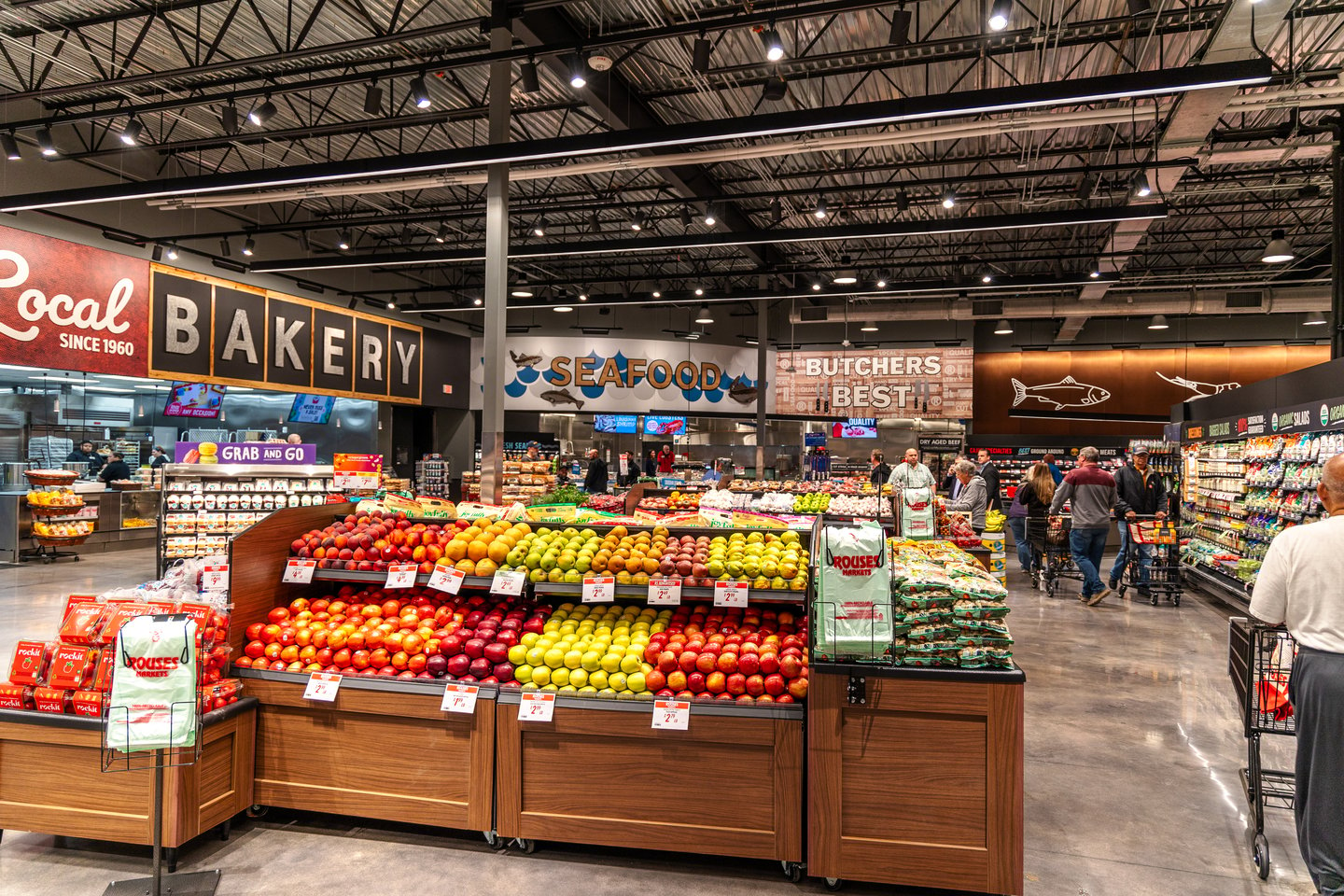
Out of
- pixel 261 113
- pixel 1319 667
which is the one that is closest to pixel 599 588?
pixel 1319 667

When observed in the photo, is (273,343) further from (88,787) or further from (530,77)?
(88,787)

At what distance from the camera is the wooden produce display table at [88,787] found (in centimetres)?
314

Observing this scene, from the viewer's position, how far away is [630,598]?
3.92 meters

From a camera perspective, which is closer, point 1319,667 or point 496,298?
point 1319,667

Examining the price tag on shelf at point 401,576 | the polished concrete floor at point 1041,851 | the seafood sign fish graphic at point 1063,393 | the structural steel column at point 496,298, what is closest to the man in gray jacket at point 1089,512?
the polished concrete floor at point 1041,851

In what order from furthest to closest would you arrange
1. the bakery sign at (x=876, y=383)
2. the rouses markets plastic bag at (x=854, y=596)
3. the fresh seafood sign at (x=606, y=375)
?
the bakery sign at (x=876, y=383)
the fresh seafood sign at (x=606, y=375)
the rouses markets plastic bag at (x=854, y=596)

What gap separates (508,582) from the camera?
3594mm

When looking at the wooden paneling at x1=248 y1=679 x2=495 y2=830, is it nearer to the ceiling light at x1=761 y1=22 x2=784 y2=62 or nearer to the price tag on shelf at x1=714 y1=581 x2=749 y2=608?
the price tag on shelf at x1=714 y1=581 x2=749 y2=608

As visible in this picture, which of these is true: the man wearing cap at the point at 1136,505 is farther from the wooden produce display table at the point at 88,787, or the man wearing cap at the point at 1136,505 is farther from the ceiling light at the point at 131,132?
the ceiling light at the point at 131,132

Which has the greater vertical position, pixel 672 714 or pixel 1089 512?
pixel 1089 512

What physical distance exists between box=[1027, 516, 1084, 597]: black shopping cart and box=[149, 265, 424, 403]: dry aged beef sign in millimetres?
12877

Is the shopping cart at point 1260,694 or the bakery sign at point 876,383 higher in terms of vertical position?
the bakery sign at point 876,383

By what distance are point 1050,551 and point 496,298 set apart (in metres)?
7.92

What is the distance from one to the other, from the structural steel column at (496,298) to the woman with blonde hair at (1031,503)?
7133mm
